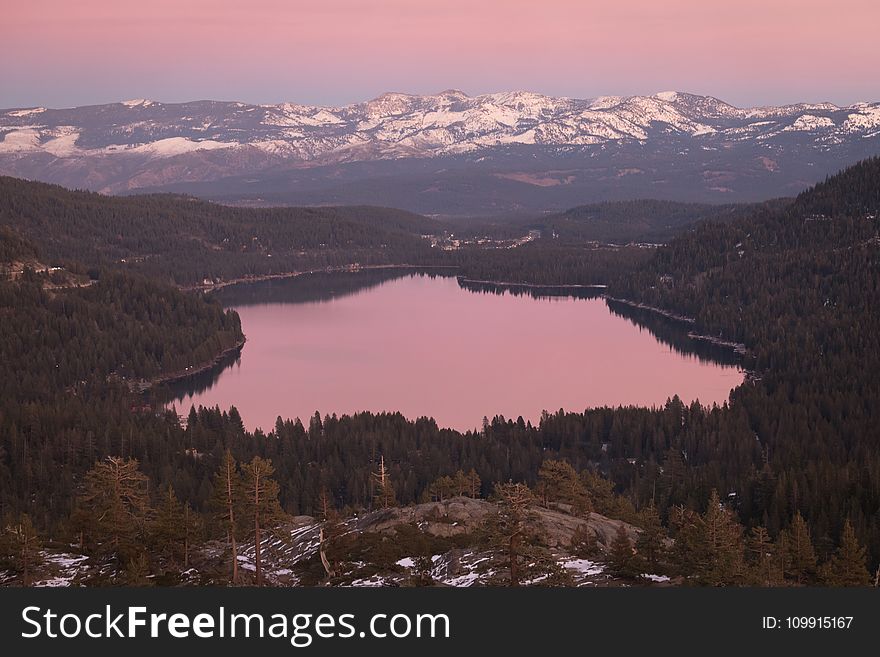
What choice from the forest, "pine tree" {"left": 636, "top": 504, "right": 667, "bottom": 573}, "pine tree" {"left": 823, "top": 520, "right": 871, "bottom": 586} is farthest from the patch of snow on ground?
"pine tree" {"left": 823, "top": 520, "right": 871, "bottom": 586}

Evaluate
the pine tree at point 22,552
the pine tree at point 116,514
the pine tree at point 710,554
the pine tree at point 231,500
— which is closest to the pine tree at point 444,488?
the pine tree at point 116,514

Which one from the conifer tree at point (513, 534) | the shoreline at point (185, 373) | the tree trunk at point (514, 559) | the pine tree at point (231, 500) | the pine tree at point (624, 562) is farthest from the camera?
the shoreline at point (185, 373)

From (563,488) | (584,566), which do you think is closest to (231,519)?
(584,566)

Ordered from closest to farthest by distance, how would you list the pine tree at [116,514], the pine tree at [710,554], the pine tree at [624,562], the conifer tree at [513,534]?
the pine tree at [710,554] → the conifer tree at [513,534] → the pine tree at [624,562] → the pine tree at [116,514]

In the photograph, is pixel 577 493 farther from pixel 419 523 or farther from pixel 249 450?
pixel 249 450

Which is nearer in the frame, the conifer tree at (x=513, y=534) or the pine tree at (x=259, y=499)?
the conifer tree at (x=513, y=534)

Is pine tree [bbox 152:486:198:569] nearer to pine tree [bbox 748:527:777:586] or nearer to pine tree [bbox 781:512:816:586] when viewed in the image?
pine tree [bbox 748:527:777:586]

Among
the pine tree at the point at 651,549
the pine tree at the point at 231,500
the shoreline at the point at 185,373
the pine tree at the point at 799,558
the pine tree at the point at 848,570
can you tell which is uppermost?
the pine tree at the point at 231,500

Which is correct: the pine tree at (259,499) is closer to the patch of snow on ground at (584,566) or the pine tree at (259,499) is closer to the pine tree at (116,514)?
the pine tree at (116,514)
